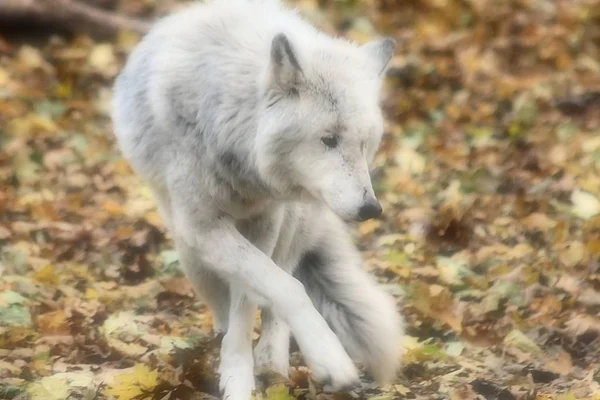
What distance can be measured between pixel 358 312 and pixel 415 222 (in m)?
2.21

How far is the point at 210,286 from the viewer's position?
457 centimetres

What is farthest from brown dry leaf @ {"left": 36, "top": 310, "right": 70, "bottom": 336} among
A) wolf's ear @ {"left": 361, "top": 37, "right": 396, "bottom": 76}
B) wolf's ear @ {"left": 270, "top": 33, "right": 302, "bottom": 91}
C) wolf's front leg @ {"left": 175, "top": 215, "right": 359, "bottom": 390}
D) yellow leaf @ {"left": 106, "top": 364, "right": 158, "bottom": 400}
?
wolf's ear @ {"left": 361, "top": 37, "right": 396, "bottom": 76}

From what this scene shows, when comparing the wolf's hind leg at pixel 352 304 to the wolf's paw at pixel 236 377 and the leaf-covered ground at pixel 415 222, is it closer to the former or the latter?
the leaf-covered ground at pixel 415 222

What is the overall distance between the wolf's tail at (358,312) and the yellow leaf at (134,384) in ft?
3.39

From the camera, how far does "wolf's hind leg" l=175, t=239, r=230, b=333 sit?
14.7 feet

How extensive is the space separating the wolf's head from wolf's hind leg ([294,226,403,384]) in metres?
0.96

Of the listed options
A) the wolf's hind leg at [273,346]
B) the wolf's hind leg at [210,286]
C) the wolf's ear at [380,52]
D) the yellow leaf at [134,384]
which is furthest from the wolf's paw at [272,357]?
the wolf's ear at [380,52]

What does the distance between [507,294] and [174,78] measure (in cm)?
251

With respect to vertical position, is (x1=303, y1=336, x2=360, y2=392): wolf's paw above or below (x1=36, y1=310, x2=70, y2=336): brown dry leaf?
below

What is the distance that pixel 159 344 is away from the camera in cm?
458

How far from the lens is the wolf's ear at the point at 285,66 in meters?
3.47

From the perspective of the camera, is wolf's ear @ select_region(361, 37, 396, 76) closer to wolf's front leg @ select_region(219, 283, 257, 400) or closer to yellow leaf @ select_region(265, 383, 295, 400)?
wolf's front leg @ select_region(219, 283, 257, 400)

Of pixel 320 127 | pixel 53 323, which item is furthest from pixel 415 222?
pixel 320 127

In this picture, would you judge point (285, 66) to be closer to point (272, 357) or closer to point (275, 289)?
point (275, 289)
